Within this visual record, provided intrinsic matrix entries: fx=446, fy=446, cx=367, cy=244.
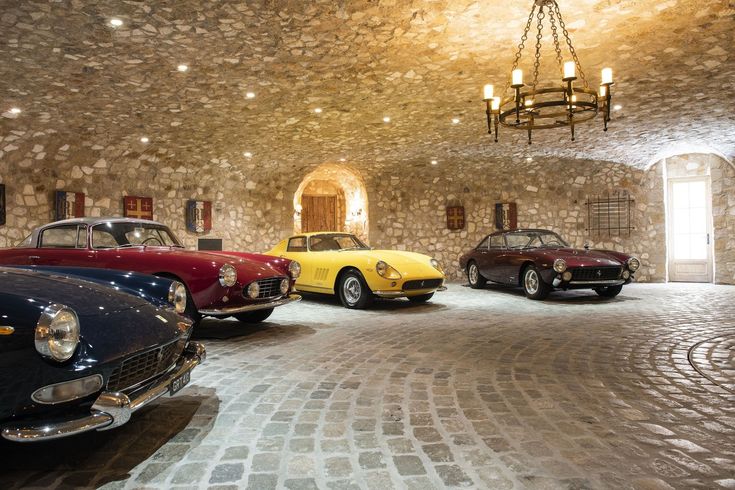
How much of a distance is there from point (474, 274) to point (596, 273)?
3079 millimetres

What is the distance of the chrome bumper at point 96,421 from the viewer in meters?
1.75

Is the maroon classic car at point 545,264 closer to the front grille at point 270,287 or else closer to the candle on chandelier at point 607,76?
the candle on chandelier at point 607,76

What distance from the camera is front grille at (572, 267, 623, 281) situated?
7801 millimetres

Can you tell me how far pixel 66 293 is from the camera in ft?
7.35

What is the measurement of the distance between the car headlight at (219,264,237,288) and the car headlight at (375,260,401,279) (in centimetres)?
260

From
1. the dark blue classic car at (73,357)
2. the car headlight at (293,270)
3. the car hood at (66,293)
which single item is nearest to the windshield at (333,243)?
the car headlight at (293,270)

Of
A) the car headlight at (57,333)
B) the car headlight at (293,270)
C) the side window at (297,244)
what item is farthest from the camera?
the side window at (297,244)

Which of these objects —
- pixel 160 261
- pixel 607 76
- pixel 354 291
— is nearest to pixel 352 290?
pixel 354 291

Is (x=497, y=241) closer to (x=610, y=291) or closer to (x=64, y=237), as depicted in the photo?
(x=610, y=291)

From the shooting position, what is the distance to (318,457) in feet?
7.13

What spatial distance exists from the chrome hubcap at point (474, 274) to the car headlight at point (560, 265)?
276 cm

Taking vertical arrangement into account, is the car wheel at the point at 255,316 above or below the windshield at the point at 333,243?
below

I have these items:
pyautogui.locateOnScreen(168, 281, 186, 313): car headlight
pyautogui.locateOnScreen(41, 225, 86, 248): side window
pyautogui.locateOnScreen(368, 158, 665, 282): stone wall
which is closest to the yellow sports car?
pyautogui.locateOnScreen(41, 225, 86, 248): side window

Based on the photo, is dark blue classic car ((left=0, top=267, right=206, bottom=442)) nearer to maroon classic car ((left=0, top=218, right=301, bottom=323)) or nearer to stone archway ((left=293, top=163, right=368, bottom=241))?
maroon classic car ((left=0, top=218, right=301, bottom=323))
